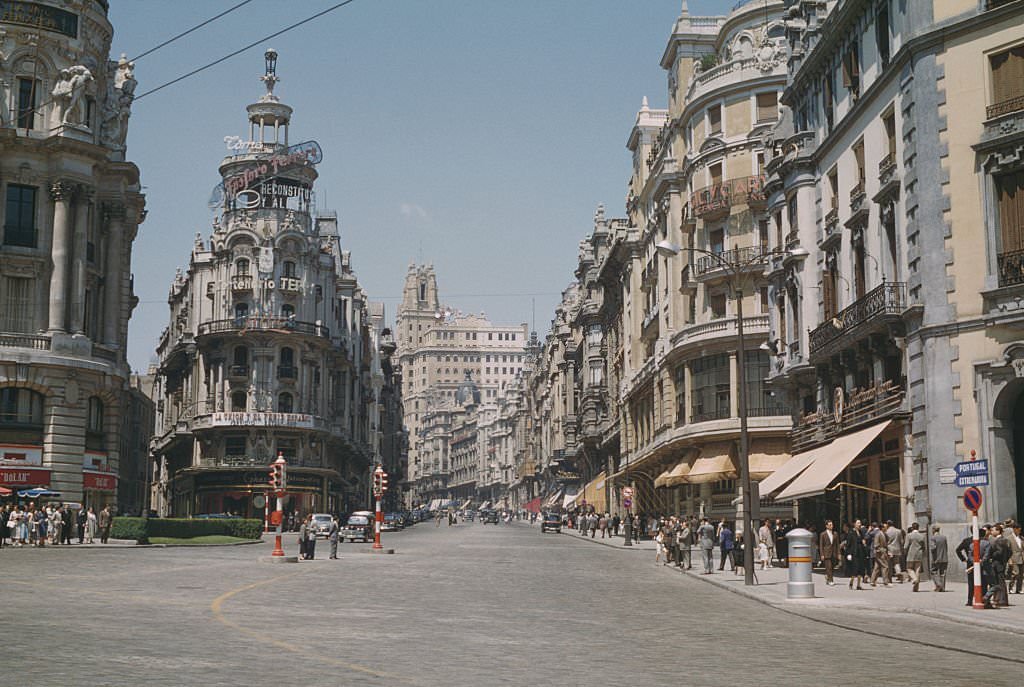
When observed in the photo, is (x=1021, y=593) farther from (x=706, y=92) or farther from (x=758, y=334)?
(x=706, y=92)

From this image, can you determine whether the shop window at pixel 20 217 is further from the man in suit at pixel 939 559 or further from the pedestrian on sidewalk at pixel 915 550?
the man in suit at pixel 939 559

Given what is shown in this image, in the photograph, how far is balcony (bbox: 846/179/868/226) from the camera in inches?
1401

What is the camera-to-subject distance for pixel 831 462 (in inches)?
1324

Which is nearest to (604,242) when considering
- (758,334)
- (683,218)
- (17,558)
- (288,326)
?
(288,326)

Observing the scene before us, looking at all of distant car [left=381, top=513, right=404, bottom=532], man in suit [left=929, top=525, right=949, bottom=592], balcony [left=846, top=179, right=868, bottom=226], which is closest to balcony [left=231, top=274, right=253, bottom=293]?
distant car [left=381, top=513, right=404, bottom=532]

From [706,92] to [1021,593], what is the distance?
126ft

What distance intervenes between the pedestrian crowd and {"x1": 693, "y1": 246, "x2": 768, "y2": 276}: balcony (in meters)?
30.6

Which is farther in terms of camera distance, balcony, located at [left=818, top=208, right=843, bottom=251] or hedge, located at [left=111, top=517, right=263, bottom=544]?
hedge, located at [left=111, top=517, right=263, bottom=544]

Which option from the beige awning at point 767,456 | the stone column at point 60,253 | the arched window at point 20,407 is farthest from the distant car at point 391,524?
the beige awning at point 767,456

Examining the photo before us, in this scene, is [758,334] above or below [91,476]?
above

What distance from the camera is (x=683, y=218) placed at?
64188 mm

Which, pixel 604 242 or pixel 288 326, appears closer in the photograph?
pixel 288 326

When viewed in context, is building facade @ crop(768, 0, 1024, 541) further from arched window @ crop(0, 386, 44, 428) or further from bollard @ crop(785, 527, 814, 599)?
arched window @ crop(0, 386, 44, 428)

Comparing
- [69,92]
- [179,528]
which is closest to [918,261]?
[179,528]
